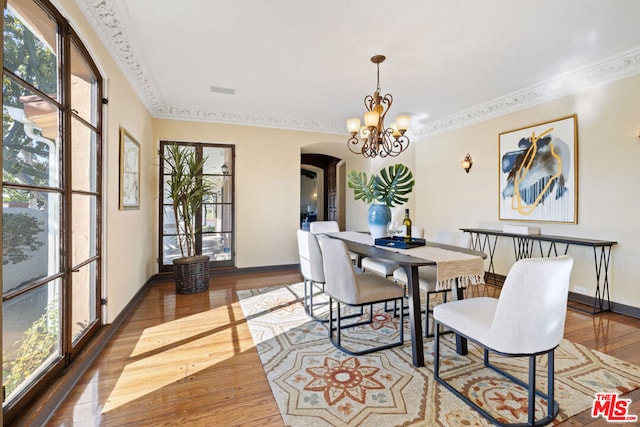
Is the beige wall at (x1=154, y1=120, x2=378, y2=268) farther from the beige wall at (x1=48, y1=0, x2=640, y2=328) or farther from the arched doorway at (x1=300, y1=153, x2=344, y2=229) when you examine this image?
the arched doorway at (x1=300, y1=153, x2=344, y2=229)

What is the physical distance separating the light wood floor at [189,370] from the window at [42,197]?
1.00ft

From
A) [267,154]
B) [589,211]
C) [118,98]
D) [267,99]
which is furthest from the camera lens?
[267,154]

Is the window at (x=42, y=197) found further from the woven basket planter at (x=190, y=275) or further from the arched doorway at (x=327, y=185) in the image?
the arched doorway at (x=327, y=185)

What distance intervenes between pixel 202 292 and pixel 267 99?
2.86 meters

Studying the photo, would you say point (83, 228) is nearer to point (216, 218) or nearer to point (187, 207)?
point (187, 207)

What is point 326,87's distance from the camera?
3.80 meters

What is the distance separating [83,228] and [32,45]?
4.13ft

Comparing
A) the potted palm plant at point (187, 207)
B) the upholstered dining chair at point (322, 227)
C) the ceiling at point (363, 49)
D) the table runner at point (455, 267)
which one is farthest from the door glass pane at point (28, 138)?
the upholstered dining chair at point (322, 227)

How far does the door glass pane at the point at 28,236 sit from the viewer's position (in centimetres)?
142

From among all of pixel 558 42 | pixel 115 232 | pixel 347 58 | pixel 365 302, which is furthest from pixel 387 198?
pixel 115 232

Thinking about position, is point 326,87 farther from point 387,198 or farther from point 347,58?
point 387,198

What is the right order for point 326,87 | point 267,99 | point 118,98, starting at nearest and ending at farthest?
point 118,98 → point 326,87 → point 267,99

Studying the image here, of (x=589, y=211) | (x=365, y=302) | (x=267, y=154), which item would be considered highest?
(x=267, y=154)

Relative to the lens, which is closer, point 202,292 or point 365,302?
point 365,302
